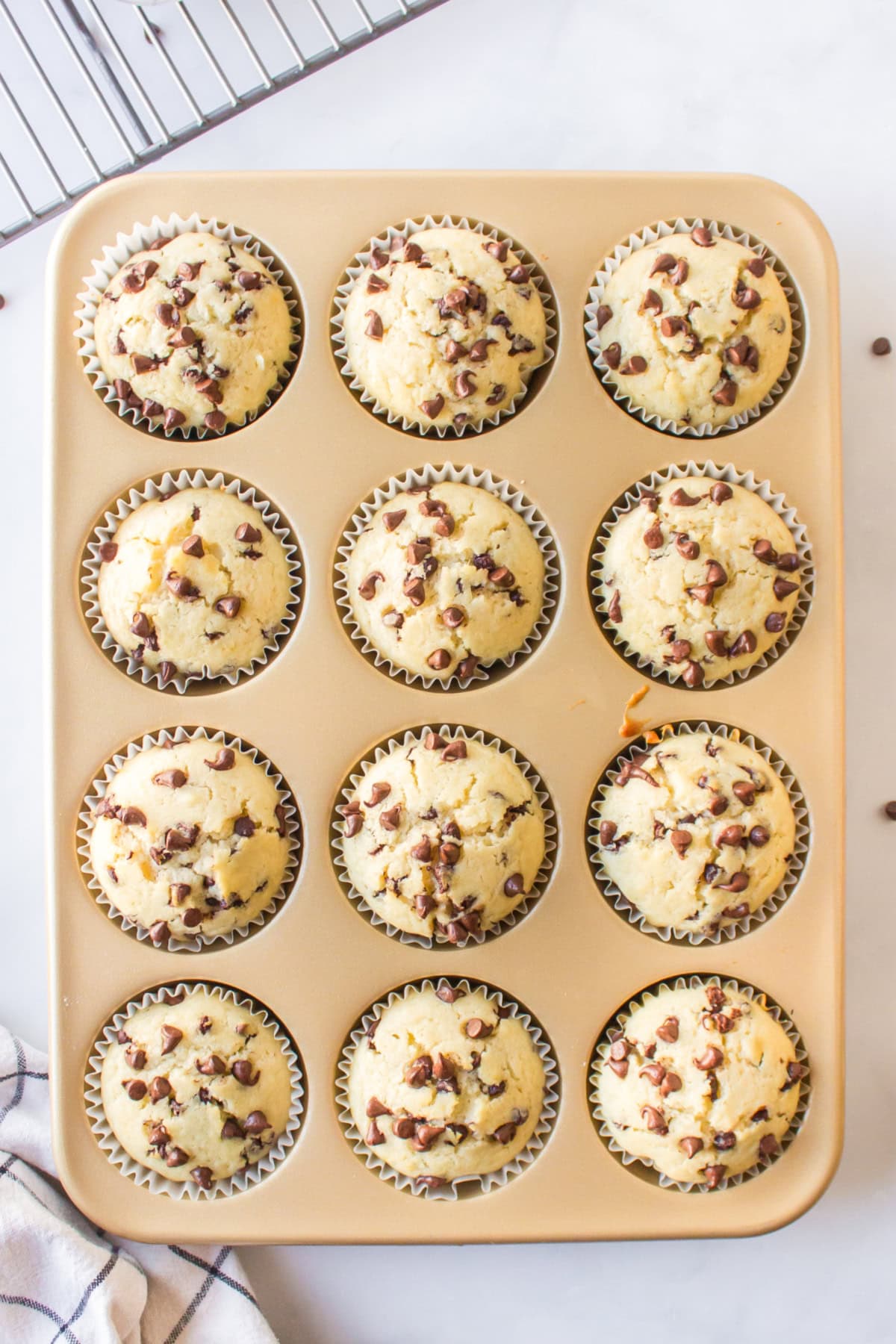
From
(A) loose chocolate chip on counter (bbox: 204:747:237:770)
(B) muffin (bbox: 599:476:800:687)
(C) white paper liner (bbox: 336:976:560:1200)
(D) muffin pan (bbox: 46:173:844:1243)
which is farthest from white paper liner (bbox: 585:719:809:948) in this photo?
(A) loose chocolate chip on counter (bbox: 204:747:237:770)

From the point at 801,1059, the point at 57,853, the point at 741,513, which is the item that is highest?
the point at 741,513

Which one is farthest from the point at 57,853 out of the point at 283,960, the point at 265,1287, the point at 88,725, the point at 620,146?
the point at 620,146

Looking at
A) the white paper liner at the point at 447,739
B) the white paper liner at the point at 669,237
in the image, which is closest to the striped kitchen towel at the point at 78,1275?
the white paper liner at the point at 447,739

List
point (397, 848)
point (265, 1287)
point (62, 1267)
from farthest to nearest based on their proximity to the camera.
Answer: point (265, 1287)
point (62, 1267)
point (397, 848)

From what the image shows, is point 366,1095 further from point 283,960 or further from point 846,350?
point 846,350

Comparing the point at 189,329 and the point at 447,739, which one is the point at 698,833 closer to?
the point at 447,739
